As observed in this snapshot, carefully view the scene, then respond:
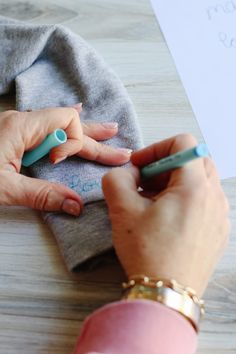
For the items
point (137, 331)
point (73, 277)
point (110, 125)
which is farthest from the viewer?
point (110, 125)

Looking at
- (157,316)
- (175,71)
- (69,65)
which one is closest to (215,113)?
(175,71)

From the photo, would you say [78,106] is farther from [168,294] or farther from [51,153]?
[168,294]

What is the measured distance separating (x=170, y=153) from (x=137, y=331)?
0.61 feet

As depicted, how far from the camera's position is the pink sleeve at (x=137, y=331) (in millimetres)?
409

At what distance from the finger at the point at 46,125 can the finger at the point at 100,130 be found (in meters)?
0.03

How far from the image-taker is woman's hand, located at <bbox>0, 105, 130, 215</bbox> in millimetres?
540

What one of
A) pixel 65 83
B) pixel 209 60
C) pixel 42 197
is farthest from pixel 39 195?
pixel 209 60

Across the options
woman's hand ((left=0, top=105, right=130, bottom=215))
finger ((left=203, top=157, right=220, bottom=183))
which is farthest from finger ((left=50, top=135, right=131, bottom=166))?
finger ((left=203, top=157, right=220, bottom=183))

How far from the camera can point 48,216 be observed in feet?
1.80

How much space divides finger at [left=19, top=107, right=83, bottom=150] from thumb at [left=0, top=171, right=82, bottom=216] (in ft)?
0.17

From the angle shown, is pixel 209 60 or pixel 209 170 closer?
pixel 209 170

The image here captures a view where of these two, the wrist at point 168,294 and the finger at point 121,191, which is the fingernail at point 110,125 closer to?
the finger at point 121,191

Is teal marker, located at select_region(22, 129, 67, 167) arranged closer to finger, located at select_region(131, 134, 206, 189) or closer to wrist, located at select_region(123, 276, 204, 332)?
finger, located at select_region(131, 134, 206, 189)

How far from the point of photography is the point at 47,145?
0.57m
